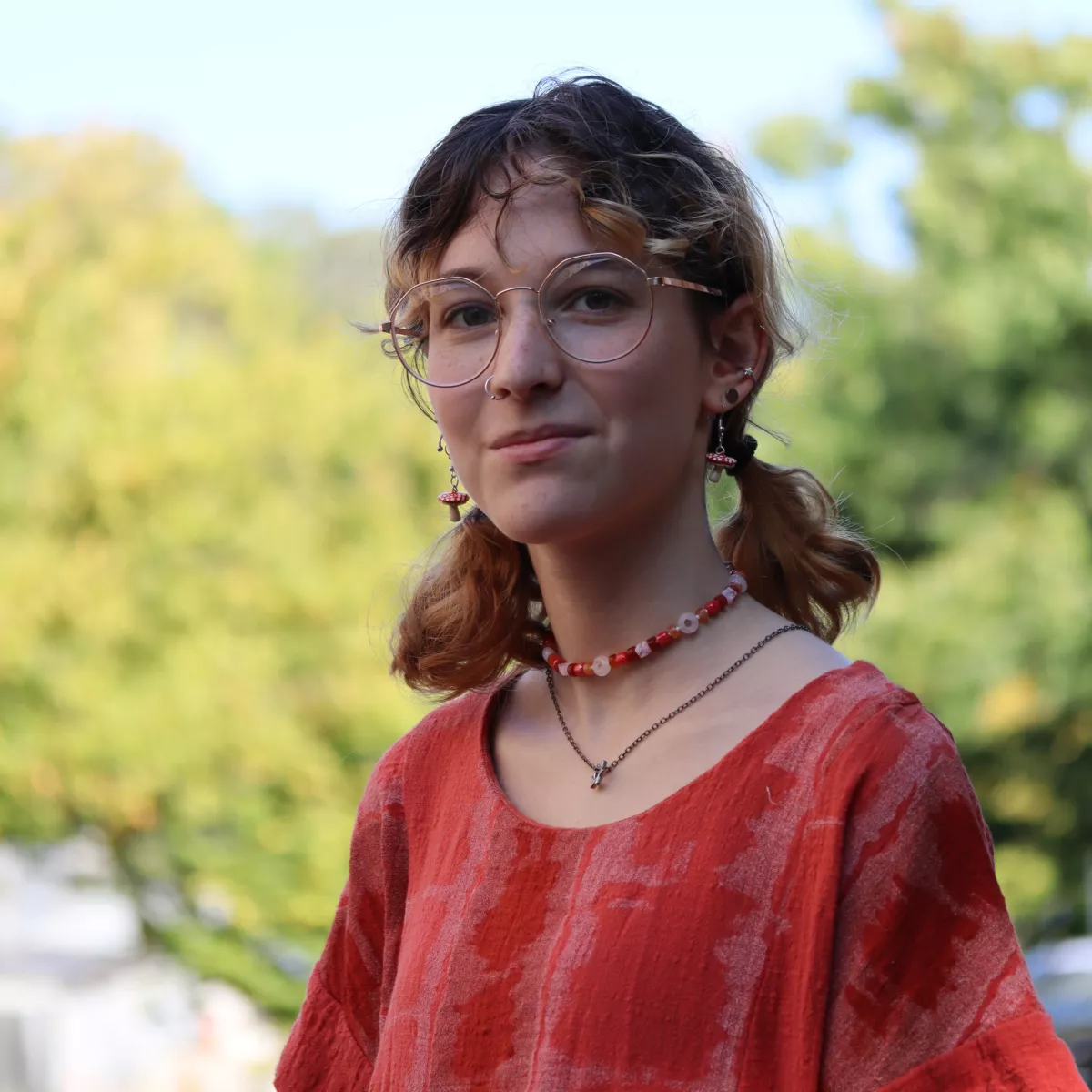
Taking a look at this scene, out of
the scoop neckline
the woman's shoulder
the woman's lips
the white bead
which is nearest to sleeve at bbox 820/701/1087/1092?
the woman's shoulder

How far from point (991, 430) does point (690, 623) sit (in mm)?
5974

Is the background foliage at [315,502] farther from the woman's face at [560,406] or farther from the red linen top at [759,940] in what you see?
the red linen top at [759,940]

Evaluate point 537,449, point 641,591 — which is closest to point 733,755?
point 641,591

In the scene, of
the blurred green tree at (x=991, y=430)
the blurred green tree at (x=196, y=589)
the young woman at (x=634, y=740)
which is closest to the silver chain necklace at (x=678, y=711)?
the young woman at (x=634, y=740)

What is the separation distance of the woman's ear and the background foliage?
4618 mm

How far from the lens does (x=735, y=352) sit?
1485 mm

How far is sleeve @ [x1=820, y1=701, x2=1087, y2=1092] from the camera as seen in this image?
116cm

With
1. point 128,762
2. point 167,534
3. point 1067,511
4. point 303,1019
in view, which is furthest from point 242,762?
point 303,1019

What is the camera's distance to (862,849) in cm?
122

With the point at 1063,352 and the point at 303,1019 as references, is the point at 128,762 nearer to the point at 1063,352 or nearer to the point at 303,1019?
the point at 1063,352

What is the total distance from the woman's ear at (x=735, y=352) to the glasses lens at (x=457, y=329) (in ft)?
0.69

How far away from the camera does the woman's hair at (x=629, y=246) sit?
4.65ft

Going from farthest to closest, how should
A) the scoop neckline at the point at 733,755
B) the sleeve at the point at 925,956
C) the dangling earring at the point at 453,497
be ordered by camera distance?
the dangling earring at the point at 453,497 → the scoop neckline at the point at 733,755 → the sleeve at the point at 925,956

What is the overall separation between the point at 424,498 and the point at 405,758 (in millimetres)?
6245
